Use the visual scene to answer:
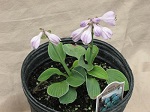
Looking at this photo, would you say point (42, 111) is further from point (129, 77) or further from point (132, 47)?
point (132, 47)

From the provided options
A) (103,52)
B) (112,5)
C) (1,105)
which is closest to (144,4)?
(112,5)

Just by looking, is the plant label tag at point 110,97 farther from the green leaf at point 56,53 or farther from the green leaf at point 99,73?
the green leaf at point 56,53

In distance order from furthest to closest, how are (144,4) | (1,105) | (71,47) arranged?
1. (144,4)
2. (1,105)
3. (71,47)

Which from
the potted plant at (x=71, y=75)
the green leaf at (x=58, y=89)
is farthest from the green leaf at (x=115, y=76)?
the green leaf at (x=58, y=89)

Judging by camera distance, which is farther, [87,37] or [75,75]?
[75,75]

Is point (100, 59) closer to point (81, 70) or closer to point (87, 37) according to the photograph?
point (81, 70)

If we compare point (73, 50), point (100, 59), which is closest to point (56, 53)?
point (73, 50)

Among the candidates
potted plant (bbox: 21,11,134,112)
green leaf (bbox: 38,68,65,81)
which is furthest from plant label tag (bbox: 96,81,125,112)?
green leaf (bbox: 38,68,65,81)
